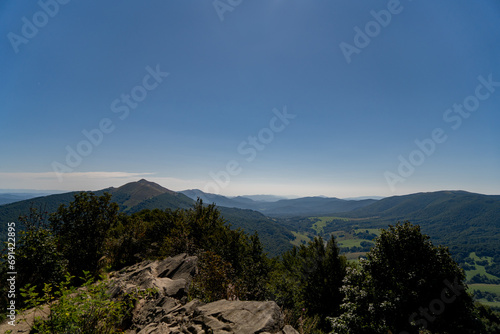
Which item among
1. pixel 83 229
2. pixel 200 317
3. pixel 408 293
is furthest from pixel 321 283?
pixel 83 229

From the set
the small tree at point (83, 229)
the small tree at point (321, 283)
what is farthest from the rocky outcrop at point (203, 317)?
the small tree at point (321, 283)

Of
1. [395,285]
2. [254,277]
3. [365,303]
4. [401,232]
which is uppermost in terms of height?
[401,232]

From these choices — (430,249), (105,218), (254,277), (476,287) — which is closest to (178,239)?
(105,218)

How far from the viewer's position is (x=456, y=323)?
44.2 feet

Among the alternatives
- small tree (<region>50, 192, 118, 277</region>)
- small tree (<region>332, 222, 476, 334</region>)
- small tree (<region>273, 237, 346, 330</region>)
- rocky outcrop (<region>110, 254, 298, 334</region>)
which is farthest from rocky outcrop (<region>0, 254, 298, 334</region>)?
small tree (<region>273, 237, 346, 330</region>)

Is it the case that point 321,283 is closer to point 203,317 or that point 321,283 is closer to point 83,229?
point 203,317

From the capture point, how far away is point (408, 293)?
14.7 m

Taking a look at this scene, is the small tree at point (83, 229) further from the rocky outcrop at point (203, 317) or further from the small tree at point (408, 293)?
the small tree at point (408, 293)

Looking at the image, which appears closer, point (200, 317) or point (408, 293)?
point (200, 317)

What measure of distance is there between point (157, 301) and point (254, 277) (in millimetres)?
6930

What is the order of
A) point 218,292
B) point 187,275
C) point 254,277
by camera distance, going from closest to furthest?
point 218,292 → point 187,275 → point 254,277

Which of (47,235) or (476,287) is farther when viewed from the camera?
(476,287)

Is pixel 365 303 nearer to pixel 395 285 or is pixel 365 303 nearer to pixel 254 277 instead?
pixel 395 285

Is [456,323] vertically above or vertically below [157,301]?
below
